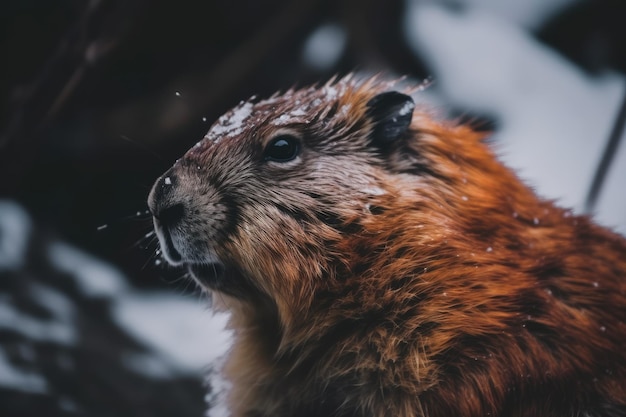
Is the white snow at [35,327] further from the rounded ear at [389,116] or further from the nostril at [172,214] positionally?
the rounded ear at [389,116]

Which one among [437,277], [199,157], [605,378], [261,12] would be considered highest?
[261,12]

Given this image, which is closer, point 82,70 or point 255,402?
point 255,402

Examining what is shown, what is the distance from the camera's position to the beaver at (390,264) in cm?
69

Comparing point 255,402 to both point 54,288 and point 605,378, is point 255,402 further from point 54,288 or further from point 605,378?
point 54,288

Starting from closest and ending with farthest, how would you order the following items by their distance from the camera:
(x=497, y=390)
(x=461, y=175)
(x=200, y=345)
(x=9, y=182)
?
(x=497, y=390) < (x=461, y=175) < (x=200, y=345) < (x=9, y=182)

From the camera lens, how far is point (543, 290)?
72cm

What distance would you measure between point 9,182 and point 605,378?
1.05m

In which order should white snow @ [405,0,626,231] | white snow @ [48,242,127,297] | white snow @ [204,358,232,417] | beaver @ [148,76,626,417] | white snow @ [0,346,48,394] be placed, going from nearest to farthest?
1. beaver @ [148,76,626,417]
2. white snow @ [204,358,232,417]
3. white snow @ [405,0,626,231]
4. white snow @ [0,346,48,394]
5. white snow @ [48,242,127,297]

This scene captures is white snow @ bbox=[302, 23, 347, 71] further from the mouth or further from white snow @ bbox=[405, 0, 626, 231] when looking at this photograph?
the mouth

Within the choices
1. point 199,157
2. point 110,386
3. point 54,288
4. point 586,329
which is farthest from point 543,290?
point 54,288

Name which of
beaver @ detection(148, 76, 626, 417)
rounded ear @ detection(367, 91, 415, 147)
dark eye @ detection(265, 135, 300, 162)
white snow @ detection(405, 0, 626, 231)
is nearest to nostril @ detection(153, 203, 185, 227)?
beaver @ detection(148, 76, 626, 417)

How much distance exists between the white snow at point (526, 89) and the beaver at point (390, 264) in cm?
26


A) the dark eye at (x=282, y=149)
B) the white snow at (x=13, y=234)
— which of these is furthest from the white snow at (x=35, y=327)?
the dark eye at (x=282, y=149)

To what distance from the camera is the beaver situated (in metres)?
0.69
